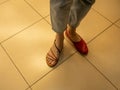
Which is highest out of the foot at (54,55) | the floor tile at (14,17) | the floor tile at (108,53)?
the floor tile at (14,17)

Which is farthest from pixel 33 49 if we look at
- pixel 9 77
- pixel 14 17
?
pixel 14 17

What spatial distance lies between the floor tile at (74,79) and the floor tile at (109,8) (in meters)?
0.43

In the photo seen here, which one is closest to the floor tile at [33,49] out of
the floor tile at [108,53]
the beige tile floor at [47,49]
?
the beige tile floor at [47,49]

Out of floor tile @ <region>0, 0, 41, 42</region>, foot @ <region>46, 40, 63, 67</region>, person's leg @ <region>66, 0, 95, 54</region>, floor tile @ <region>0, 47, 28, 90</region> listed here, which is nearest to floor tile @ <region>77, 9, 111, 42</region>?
person's leg @ <region>66, 0, 95, 54</region>

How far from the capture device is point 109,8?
50.7 inches

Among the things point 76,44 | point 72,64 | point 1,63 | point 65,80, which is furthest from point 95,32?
point 1,63

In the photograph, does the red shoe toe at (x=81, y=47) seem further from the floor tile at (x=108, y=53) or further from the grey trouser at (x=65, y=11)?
the grey trouser at (x=65, y=11)

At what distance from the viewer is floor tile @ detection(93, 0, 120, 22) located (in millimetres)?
1236

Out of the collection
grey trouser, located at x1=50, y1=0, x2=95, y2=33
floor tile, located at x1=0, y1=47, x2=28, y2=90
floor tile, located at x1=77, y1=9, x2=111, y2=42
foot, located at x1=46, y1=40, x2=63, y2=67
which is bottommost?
floor tile, located at x1=77, y1=9, x2=111, y2=42

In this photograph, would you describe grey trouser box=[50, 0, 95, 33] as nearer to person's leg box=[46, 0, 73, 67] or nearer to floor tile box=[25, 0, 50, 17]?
person's leg box=[46, 0, 73, 67]

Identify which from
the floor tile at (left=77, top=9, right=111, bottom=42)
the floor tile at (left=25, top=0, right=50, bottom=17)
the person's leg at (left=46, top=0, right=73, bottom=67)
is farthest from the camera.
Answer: the floor tile at (left=25, top=0, right=50, bottom=17)

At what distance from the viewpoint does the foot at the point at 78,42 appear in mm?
1039

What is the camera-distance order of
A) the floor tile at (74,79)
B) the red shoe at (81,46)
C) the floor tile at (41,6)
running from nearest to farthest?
1. the floor tile at (74,79)
2. the red shoe at (81,46)
3. the floor tile at (41,6)

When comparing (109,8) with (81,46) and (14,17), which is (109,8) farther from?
(14,17)
